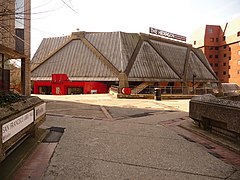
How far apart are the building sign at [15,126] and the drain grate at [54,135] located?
128 cm

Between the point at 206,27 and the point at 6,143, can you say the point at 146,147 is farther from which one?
the point at 206,27

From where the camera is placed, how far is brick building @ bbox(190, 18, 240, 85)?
61.7m

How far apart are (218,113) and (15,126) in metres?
5.48

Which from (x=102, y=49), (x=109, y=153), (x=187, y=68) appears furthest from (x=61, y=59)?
(x=109, y=153)

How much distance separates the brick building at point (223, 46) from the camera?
61.7 meters

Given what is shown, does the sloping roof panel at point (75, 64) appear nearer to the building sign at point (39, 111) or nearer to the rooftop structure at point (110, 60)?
the rooftop structure at point (110, 60)

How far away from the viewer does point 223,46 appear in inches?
2621

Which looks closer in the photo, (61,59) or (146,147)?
(146,147)

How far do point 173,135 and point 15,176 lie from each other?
496cm

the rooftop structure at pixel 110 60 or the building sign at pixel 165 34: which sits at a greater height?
the building sign at pixel 165 34

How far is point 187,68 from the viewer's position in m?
44.6

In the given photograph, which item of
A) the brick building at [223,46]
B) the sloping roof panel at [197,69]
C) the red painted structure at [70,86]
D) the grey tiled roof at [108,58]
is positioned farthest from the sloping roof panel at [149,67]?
the brick building at [223,46]

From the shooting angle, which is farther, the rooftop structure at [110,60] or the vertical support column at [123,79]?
the rooftop structure at [110,60]

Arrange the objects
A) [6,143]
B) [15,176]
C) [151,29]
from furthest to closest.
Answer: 1. [151,29]
2. [15,176]
3. [6,143]
